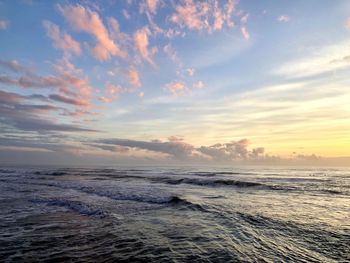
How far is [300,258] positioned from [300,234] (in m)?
2.66

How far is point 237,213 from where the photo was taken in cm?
1291

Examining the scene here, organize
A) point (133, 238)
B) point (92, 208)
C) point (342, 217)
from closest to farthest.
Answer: point (133, 238)
point (342, 217)
point (92, 208)

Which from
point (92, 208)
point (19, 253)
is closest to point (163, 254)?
point (19, 253)

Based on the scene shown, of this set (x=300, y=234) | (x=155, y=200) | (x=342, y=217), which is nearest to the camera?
(x=300, y=234)

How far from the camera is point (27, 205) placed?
593 inches

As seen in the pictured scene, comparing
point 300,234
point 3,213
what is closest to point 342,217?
point 300,234

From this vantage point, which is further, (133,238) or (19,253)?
(133,238)

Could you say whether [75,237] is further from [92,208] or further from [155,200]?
[155,200]

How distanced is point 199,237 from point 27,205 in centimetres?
1207

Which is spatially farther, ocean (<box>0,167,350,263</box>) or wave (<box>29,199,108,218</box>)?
wave (<box>29,199,108,218</box>)

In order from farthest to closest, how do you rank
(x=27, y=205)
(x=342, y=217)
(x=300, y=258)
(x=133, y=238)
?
(x=27, y=205) → (x=342, y=217) → (x=133, y=238) → (x=300, y=258)

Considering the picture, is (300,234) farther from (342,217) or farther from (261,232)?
(342,217)

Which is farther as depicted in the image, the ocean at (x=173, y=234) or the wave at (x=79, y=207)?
the wave at (x=79, y=207)

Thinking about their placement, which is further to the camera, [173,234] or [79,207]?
[79,207]
